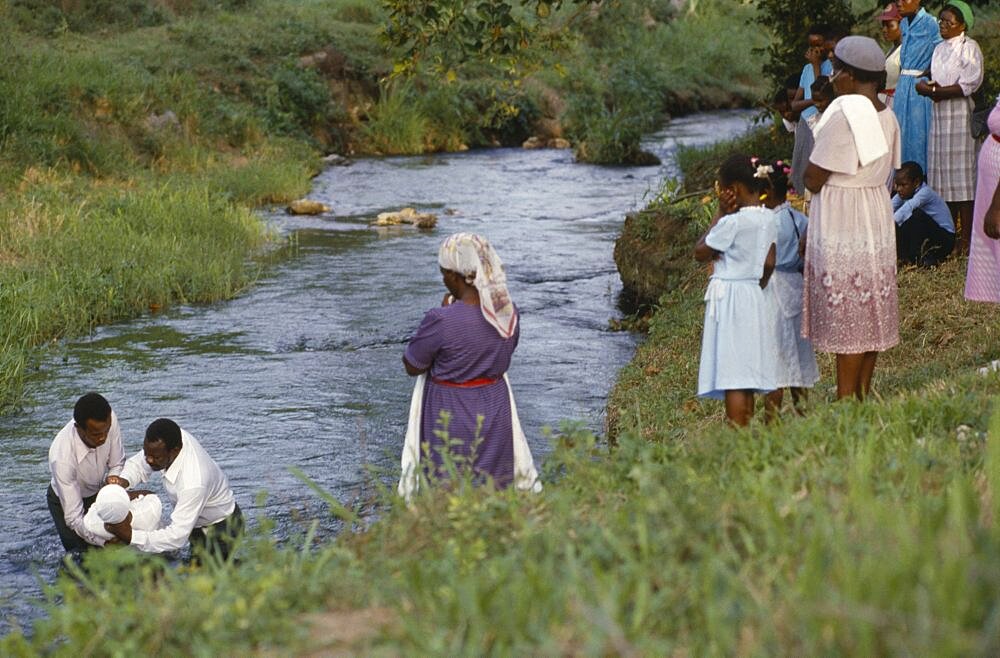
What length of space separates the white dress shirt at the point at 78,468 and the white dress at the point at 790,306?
338 centimetres

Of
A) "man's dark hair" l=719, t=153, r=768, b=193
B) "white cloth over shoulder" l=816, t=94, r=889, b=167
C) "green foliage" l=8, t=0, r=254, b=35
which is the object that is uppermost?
"green foliage" l=8, t=0, r=254, b=35

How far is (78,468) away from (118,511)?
448mm

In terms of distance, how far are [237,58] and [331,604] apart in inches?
1014

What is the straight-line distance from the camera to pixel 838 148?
6629 millimetres

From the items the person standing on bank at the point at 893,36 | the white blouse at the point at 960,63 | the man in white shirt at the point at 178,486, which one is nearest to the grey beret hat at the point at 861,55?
the white blouse at the point at 960,63

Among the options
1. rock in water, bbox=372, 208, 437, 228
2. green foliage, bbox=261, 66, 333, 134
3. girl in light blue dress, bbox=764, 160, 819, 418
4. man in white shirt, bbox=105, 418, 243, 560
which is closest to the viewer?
man in white shirt, bbox=105, 418, 243, 560

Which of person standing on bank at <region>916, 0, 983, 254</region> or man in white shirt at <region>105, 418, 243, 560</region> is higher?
person standing on bank at <region>916, 0, 983, 254</region>

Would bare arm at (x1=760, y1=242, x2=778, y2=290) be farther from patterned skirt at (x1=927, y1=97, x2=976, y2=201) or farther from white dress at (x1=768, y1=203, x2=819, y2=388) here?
patterned skirt at (x1=927, y1=97, x2=976, y2=201)

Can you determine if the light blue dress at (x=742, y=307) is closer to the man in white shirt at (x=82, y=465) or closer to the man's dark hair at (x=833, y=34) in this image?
the man in white shirt at (x=82, y=465)

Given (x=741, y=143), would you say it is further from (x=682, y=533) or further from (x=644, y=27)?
(x=644, y=27)

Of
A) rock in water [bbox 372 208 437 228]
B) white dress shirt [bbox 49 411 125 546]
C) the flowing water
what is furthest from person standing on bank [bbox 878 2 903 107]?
rock in water [bbox 372 208 437 228]

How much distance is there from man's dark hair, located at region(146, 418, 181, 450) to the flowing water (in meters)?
0.92

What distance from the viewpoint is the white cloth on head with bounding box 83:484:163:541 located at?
6859 mm

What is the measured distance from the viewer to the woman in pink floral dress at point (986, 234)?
278 inches
